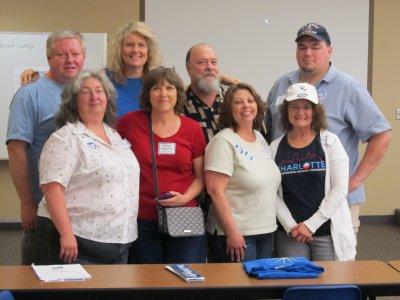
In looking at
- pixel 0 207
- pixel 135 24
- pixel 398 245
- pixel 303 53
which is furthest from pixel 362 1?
pixel 0 207

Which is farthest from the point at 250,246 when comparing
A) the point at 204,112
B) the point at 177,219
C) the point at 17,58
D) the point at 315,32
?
the point at 17,58

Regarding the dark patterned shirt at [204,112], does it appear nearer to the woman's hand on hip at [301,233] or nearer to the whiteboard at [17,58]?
the woman's hand on hip at [301,233]

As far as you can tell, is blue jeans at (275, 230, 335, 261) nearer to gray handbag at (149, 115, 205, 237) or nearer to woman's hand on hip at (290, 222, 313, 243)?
woman's hand on hip at (290, 222, 313, 243)

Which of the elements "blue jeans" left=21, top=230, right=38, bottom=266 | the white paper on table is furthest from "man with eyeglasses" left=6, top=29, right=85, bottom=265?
the white paper on table

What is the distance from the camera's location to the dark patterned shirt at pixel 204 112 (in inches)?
125

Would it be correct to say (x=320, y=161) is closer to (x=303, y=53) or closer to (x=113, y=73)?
(x=303, y=53)

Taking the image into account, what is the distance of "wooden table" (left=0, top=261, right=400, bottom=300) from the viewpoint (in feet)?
7.09

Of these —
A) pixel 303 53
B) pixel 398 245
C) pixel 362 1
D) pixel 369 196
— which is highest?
pixel 362 1

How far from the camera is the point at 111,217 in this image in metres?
2.63

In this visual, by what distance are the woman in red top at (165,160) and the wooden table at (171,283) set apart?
1.33 feet

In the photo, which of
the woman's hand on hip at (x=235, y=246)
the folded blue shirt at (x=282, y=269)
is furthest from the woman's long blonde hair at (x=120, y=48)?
the folded blue shirt at (x=282, y=269)

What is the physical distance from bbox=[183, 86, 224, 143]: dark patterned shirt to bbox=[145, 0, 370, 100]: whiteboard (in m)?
3.10

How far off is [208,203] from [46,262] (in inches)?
35.0

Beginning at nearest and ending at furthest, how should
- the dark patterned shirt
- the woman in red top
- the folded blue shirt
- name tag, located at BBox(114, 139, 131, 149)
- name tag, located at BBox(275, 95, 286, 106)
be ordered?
the folded blue shirt < name tag, located at BBox(114, 139, 131, 149) < the woman in red top < the dark patterned shirt < name tag, located at BBox(275, 95, 286, 106)
